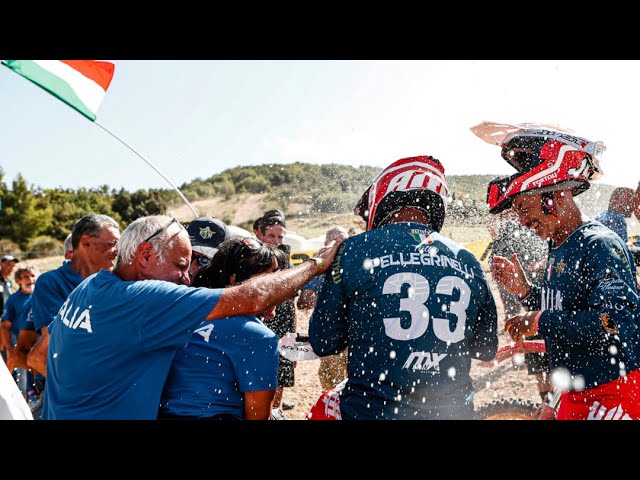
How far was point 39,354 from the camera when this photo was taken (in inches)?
124

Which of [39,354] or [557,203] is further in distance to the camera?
[39,354]

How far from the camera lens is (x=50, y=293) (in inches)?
162

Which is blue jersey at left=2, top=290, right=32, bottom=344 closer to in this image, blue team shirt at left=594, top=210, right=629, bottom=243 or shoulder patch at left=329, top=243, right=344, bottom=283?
shoulder patch at left=329, top=243, right=344, bottom=283

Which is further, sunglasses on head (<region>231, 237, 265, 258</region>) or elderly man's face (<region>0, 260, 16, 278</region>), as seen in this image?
elderly man's face (<region>0, 260, 16, 278</region>)

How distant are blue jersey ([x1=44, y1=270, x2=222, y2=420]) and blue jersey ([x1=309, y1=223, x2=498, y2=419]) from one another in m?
0.64

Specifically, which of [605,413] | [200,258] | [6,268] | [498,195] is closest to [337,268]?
[498,195]

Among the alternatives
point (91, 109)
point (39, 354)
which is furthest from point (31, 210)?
point (39, 354)

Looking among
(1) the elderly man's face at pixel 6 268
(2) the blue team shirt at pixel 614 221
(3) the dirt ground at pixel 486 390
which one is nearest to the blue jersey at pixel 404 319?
(3) the dirt ground at pixel 486 390

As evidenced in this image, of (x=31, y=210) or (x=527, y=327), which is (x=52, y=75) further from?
(x=31, y=210)

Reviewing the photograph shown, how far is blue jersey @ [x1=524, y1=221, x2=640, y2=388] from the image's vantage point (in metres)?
2.41

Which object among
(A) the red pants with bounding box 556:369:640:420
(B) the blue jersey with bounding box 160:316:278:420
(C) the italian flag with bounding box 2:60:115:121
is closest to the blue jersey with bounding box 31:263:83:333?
(B) the blue jersey with bounding box 160:316:278:420

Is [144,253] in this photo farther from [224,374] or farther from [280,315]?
[280,315]

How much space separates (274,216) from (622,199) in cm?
398

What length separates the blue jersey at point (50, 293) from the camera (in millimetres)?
4055
